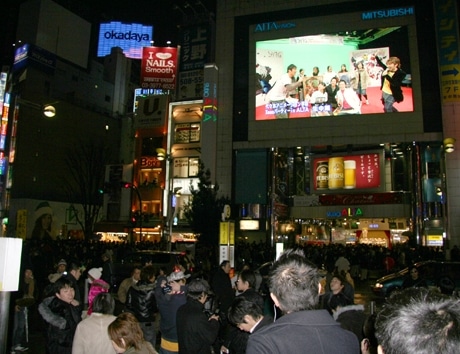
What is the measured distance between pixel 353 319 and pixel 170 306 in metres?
2.71

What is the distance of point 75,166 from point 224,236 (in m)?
34.8

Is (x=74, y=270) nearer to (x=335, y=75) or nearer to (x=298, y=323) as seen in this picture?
(x=298, y=323)

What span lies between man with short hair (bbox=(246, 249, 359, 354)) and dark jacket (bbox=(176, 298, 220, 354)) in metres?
2.69

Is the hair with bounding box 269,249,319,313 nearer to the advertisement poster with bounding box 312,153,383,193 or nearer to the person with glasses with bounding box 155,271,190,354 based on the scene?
the person with glasses with bounding box 155,271,190,354

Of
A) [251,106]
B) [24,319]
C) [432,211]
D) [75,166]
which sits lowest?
[24,319]

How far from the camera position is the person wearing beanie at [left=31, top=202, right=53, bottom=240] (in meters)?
41.9

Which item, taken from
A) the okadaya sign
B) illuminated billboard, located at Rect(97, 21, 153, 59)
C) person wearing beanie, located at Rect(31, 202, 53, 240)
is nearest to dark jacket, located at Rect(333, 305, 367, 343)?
the okadaya sign

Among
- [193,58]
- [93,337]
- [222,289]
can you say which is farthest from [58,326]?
[193,58]

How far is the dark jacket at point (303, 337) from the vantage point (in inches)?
89.1

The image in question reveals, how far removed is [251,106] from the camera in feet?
122

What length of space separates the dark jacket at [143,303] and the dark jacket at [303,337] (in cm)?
518

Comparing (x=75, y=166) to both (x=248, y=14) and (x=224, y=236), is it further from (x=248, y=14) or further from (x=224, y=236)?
(x=224, y=236)

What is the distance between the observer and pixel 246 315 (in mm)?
4293

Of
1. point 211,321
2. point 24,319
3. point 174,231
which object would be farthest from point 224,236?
point 174,231
